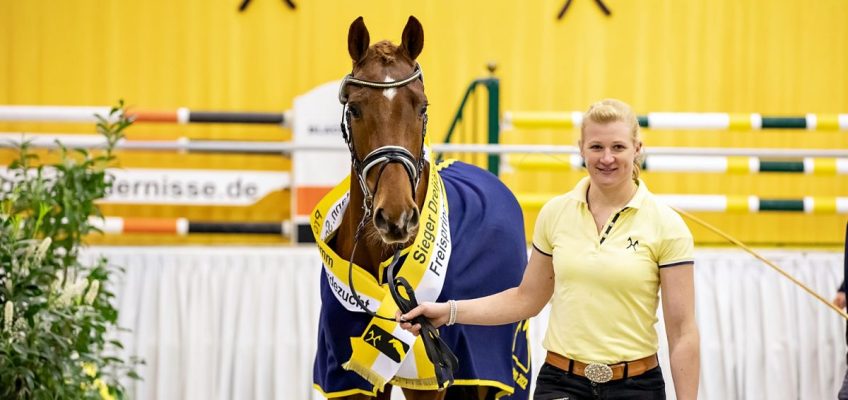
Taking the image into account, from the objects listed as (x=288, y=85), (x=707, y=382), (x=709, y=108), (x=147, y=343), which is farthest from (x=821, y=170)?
(x=147, y=343)

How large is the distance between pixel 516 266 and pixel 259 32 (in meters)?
3.93

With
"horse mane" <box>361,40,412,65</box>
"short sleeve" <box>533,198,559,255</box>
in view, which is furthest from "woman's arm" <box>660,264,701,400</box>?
"horse mane" <box>361,40,412,65</box>

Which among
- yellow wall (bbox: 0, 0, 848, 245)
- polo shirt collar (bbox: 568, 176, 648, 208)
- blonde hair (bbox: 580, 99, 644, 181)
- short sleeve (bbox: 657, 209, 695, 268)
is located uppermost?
yellow wall (bbox: 0, 0, 848, 245)

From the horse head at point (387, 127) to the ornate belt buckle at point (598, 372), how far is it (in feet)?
1.55

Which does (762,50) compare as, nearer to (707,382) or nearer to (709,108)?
(709,108)

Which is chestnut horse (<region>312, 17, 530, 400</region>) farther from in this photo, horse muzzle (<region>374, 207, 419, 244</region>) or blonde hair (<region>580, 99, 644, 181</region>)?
blonde hair (<region>580, 99, 644, 181</region>)

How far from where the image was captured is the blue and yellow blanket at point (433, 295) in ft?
8.89

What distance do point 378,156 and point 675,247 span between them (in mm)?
675

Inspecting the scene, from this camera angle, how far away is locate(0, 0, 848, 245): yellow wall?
6695 mm

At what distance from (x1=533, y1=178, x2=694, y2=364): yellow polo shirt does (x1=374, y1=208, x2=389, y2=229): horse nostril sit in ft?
1.22

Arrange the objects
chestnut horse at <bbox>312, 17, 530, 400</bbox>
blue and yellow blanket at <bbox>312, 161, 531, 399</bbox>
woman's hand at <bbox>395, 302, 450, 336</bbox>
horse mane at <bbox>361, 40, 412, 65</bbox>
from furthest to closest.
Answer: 1. blue and yellow blanket at <bbox>312, 161, 531, 399</bbox>
2. horse mane at <bbox>361, 40, 412, 65</bbox>
3. chestnut horse at <bbox>312, 17, 530, 400</bbox>
4. woman's hand at <bbox>395, 302, 450, 336</bbox>

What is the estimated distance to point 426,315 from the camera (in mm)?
2355

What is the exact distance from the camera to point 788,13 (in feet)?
22.5

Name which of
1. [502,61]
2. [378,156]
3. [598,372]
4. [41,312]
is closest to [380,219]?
[378,156]
